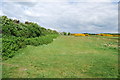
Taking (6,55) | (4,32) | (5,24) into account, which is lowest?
(6,55)

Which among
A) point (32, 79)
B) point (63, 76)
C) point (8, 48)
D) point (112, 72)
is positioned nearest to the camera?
point (32, 79)

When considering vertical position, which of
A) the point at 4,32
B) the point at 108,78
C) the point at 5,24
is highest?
the point at 5,24

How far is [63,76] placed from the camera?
13.6ft

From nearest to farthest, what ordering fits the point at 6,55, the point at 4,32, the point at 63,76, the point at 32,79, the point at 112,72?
the point at 32,79 < the point at 63,76 < the point at 112,72 < the point at 6,55 < the point at 4,32

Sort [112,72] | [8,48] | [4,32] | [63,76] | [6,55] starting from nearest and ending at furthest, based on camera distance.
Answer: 1. [63,76]
2. [112,72]
3. [6,55]
4. [8,48]
5. [4,32]

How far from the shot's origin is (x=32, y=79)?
3.82 metres

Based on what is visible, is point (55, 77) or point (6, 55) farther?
point (6, 55)

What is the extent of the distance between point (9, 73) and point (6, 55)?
92.2 inches

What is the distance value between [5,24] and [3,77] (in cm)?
773

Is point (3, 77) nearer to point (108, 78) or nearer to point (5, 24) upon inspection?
point (108, 78)

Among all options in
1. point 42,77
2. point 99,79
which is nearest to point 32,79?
point 42,77

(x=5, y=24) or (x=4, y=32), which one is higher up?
(x=5, y=24)

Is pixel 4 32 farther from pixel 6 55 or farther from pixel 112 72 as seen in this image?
pixel 112 72

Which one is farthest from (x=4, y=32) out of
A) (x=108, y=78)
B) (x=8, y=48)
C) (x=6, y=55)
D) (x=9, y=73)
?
(x=108, y=78)
